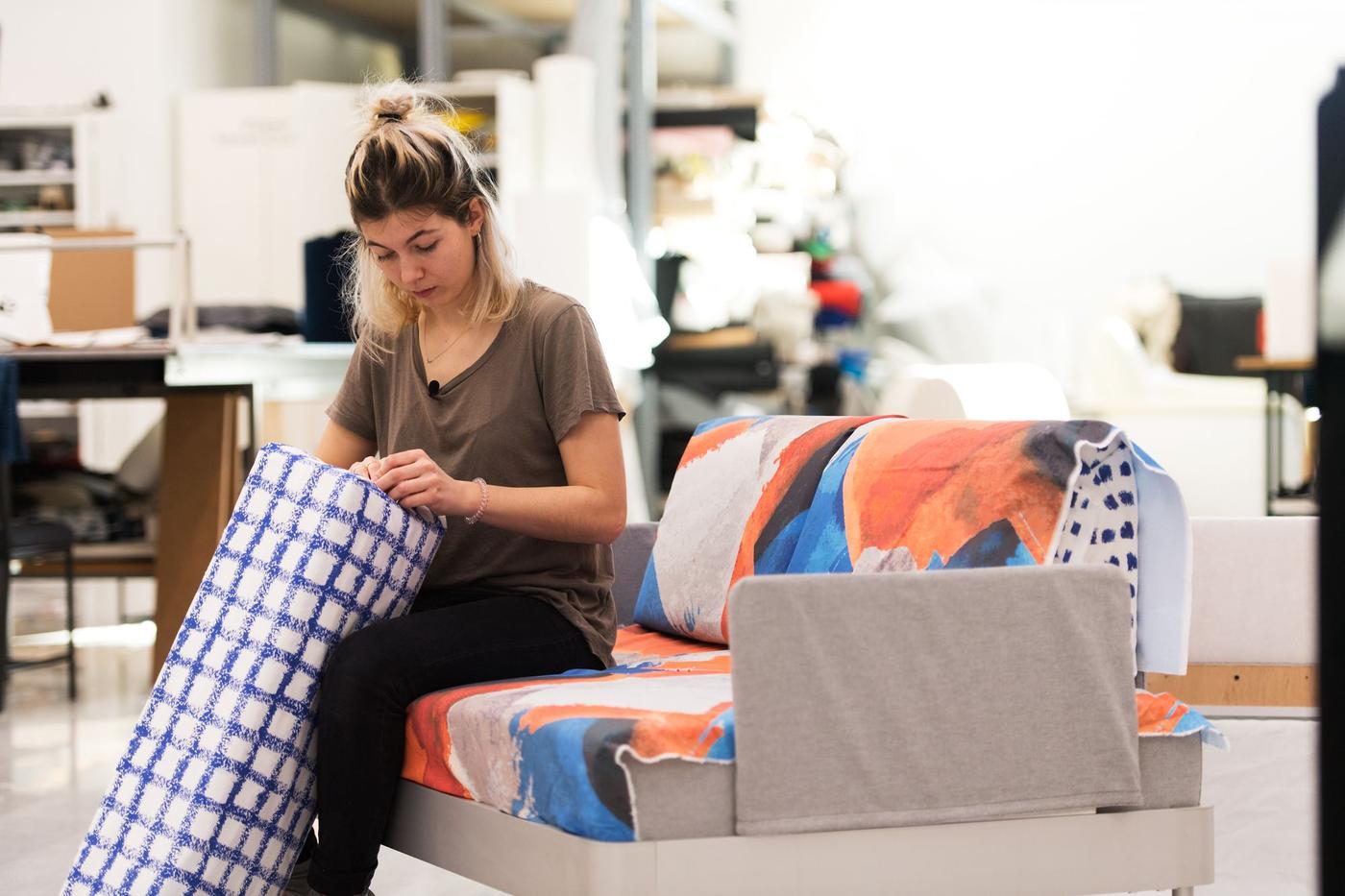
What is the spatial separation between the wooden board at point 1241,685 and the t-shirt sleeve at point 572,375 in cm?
104

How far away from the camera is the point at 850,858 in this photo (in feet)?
4.57

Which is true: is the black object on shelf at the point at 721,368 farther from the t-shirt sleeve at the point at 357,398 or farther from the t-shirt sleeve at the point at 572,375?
the t-shirt sleeve at the point at 572,375

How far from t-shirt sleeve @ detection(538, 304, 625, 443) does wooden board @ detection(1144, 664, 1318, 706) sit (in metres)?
1.04

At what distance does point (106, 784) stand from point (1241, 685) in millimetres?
2067

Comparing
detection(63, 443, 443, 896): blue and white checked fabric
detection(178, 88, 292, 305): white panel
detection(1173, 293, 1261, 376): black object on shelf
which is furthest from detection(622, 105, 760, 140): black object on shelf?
detection(63, 443, 443, 896): blue and white checked fabric

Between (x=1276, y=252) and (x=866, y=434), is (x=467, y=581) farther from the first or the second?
(x=1276, y=252)

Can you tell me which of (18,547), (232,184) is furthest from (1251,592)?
(232,184)

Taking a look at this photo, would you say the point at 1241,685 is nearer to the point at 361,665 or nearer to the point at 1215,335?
the point at 361,665

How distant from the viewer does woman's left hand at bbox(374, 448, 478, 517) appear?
Answer: 160 centimetres

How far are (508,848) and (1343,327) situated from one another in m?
1.14

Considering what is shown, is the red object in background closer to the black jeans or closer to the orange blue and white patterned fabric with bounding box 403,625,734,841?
the orange blue and white patterned fabric with bounding box 403,625,734,841

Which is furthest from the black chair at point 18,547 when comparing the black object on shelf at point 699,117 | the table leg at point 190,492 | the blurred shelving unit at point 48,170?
the black object on shelf at point 699,117

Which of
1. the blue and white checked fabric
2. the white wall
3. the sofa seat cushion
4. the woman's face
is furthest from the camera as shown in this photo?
the white wall

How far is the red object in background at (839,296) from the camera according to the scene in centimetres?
728
